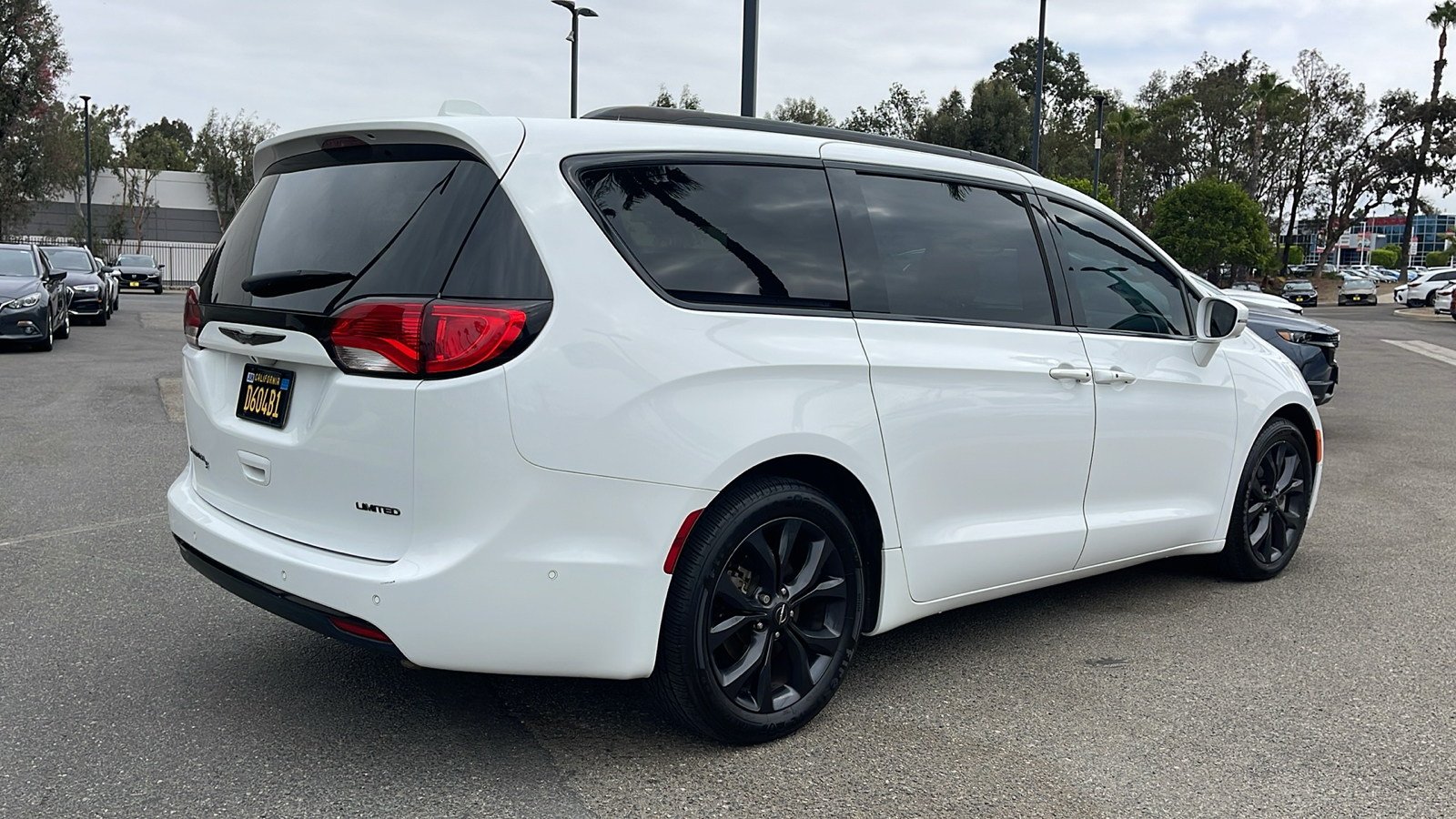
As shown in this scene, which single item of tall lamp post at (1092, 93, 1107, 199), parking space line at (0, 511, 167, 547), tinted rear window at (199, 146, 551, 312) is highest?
tall lamp post at (1092, 93, 1107, 199)

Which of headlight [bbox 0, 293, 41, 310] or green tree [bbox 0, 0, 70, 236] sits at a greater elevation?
green tree [bbox 0, 0, 70, 236]

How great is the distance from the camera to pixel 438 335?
9.39 feet

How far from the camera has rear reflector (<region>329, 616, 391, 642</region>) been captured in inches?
115

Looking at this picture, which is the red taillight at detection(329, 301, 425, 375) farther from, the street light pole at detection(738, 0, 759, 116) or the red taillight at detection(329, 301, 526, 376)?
the street light pole at detection(738, 0, 759, 116)

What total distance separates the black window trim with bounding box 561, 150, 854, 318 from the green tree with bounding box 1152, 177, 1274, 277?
45090mm

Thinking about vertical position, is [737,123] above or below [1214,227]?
below

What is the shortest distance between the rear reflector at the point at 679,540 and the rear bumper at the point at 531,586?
0.8 inches

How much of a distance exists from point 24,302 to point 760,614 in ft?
48.3

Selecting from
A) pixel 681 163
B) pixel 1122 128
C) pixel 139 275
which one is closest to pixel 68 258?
pixel 139 275

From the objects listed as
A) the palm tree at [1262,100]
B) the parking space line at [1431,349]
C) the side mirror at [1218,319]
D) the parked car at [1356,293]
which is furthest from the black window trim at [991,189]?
the palm tree at [1262,100]

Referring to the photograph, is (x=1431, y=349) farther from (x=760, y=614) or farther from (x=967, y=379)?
(x=760, y=614)

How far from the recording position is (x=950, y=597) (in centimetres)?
389

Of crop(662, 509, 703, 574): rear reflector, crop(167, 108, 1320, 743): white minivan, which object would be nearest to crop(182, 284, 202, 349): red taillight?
crop(167, 108, 1320, 743): white minivan

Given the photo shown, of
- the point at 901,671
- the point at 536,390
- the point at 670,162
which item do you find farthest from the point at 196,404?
the point at 901,671
